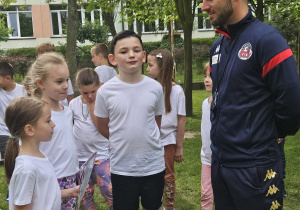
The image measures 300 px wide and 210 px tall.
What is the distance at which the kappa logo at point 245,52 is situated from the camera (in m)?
1.93

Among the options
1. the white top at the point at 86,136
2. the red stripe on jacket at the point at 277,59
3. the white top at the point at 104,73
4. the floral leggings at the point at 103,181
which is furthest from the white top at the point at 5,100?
the red stripe on jacket at the point at 277,59

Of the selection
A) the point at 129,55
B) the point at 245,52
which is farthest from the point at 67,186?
the point at 245,52

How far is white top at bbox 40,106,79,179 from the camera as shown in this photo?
9.00 feet

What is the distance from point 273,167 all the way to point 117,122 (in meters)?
1.24

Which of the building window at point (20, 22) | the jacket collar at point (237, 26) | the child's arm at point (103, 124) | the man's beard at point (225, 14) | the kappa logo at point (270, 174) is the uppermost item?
the building window at point (20, 22)

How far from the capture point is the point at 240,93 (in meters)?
1.96

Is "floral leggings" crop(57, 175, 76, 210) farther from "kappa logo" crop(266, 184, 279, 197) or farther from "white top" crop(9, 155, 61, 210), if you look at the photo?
"kappa logo" crop(266, 184, 279, 197)

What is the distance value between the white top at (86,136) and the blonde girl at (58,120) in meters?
0.58

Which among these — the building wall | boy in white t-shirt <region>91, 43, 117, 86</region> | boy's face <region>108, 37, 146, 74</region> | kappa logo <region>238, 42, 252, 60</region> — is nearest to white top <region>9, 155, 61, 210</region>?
boy's face <region>108, 37, 146, 74</region>

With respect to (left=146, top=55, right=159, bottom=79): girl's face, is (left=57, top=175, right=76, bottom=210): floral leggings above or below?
below

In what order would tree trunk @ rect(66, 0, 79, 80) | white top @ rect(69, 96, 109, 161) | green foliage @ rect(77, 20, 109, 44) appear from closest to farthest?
white top @ rect(69, 96, 109, 161) < tree trunk @ rect(66, 0, 79, 80) < green foliage @ rect(77, 20, 109, 44)

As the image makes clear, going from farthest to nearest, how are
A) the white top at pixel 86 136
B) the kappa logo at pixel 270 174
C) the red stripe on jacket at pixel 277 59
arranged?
the white top at pixel 86 136, the kappa logo at pixel 270 174, the red stripe on jacket at pixel 277 59

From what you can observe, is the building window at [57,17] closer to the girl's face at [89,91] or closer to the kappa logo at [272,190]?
the girl's face at [89,91]

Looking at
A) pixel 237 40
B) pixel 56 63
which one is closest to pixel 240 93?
pixel 237 40
